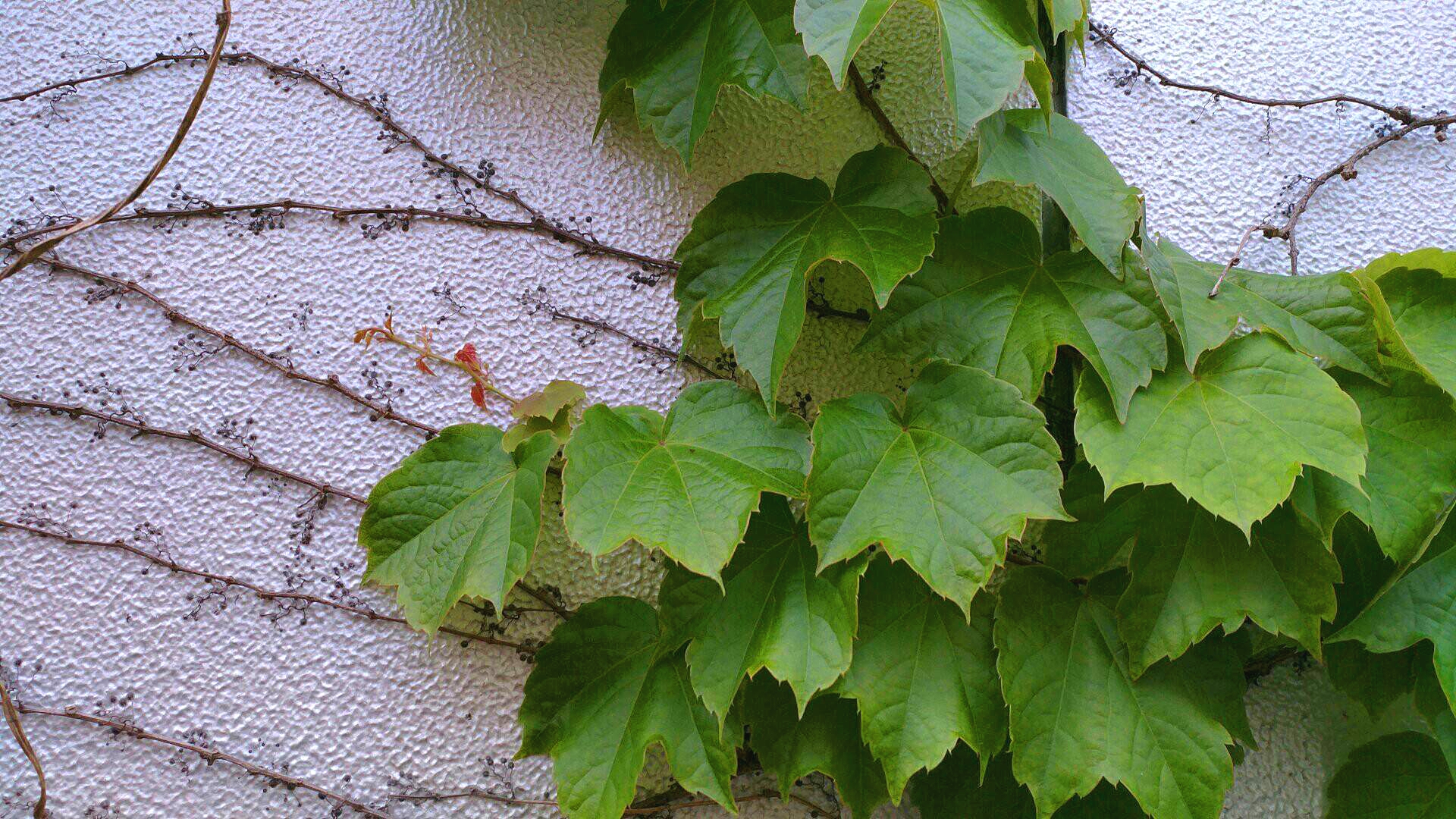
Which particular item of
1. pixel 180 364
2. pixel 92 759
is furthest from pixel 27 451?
pixel 92 759

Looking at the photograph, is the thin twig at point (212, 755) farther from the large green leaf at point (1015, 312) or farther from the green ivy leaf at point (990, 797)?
the large green leaf at point (1015, 312)

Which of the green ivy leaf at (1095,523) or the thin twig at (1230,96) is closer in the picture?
the green ivy leaf at (1095,523)

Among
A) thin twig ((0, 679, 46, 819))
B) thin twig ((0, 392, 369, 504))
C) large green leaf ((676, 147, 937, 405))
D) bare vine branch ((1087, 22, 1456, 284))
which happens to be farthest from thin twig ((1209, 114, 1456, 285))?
thin twig ((0, 679, 46, 819))

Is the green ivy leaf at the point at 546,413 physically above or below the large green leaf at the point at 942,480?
below

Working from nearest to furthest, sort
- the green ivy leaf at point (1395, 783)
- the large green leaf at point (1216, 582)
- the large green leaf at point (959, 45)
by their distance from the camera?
the large green leaf at point (959, 45) < the large green leaf at point (1216, 582) < the green ivy leaf at point (1395, 783)

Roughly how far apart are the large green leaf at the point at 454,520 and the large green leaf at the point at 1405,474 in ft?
2.61

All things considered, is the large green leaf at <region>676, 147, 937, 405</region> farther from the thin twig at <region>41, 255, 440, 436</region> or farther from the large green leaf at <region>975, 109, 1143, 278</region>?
the thin twig at <region>41, 255, 440, 436</region>

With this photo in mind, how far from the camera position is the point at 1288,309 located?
98cm

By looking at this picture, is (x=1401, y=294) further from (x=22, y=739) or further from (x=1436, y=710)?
(x=22, y=739)

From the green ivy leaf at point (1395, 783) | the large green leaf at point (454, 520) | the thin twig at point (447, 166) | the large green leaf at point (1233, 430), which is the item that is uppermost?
the large green leaf at point (1233, 430)

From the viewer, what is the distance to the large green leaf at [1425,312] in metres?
0.96

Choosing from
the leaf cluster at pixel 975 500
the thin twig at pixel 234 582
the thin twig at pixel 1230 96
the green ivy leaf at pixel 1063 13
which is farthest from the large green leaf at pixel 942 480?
the thin twig at pixel 1230 96

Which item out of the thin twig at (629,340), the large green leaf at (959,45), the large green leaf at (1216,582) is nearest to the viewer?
the large green leaf at (959,45)

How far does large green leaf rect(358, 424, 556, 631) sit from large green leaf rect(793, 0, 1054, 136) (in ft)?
1.57
